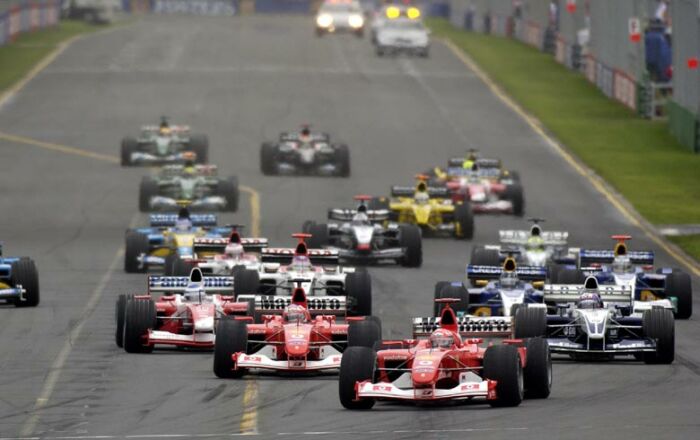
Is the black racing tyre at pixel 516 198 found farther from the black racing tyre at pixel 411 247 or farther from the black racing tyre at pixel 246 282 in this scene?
the black racing tyre at pixel 246 282

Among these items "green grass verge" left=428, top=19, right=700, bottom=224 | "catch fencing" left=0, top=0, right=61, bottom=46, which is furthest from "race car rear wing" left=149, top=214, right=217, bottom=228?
"catch fencing" left=0, top=0, right=61, bottom=46

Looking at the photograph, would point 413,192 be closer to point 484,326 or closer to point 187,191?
point 187,191

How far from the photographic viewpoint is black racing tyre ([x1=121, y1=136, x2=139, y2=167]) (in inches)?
2494

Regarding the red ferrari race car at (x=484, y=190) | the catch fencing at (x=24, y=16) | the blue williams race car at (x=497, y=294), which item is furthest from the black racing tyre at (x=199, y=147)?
the catch fencing at (x=24, y=16)

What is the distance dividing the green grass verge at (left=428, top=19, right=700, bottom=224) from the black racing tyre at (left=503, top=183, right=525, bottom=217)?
3.40 m

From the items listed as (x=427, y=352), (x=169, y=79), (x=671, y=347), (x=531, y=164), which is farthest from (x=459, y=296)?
(x=169, y=79)

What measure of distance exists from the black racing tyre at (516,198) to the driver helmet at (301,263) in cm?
1882

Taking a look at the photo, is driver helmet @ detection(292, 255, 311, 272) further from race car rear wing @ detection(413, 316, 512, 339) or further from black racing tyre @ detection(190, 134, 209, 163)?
black racing tyre @ detection(190, 134, 209, 163)

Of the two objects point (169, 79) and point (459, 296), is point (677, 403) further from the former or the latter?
point (169, 79)

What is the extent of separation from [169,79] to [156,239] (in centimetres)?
4754

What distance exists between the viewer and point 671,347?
30.3 meters

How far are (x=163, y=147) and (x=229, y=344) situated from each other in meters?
34.4

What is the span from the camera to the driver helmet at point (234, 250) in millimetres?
38625

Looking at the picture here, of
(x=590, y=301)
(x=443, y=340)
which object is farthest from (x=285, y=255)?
(x=443, y=340)
